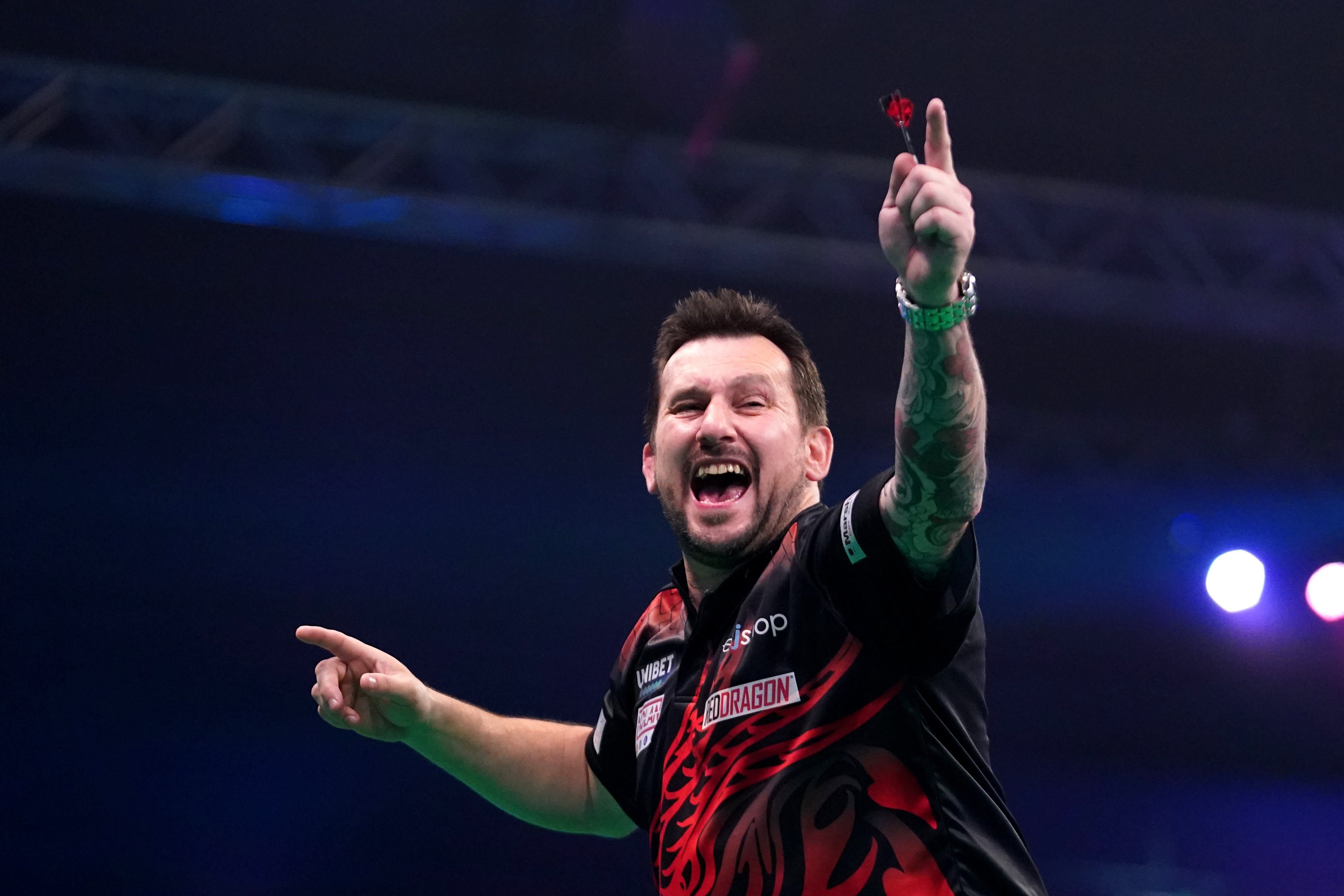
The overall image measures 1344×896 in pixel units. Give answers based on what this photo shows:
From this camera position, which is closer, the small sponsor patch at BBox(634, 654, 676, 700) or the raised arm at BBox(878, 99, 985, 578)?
the raised arm at BBox(878, 99, 985, 578)

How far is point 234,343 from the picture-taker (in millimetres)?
6953

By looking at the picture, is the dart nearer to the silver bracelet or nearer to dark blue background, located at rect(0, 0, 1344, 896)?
the silver bracelet

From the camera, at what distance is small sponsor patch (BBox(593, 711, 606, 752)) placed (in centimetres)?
273

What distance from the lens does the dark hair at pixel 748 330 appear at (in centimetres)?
245

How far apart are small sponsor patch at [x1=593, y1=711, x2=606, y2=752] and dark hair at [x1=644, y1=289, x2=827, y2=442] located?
695 millimetres

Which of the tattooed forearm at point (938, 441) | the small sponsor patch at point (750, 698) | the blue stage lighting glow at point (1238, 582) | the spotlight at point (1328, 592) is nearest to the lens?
the tattooed forearm at point (938, 441)

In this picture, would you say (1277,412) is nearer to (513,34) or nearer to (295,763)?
(513,34)

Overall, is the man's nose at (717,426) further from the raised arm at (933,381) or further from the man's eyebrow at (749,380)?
the raised arm at (933,381)

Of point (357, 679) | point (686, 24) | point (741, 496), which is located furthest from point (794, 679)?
point (686, 24)

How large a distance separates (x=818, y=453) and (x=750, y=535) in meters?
0.31

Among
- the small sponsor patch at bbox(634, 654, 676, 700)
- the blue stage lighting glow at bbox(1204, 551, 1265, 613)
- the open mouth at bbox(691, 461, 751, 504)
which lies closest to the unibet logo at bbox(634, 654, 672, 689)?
the small sponsor patch at bbox(634, 654, 676, 700)

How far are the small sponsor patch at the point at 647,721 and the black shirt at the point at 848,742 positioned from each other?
0.66 ft

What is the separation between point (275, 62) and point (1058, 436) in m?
5.43

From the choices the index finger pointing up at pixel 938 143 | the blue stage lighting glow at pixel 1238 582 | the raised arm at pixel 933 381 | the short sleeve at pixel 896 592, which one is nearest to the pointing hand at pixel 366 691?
the short sleeve at pixel 896 592
